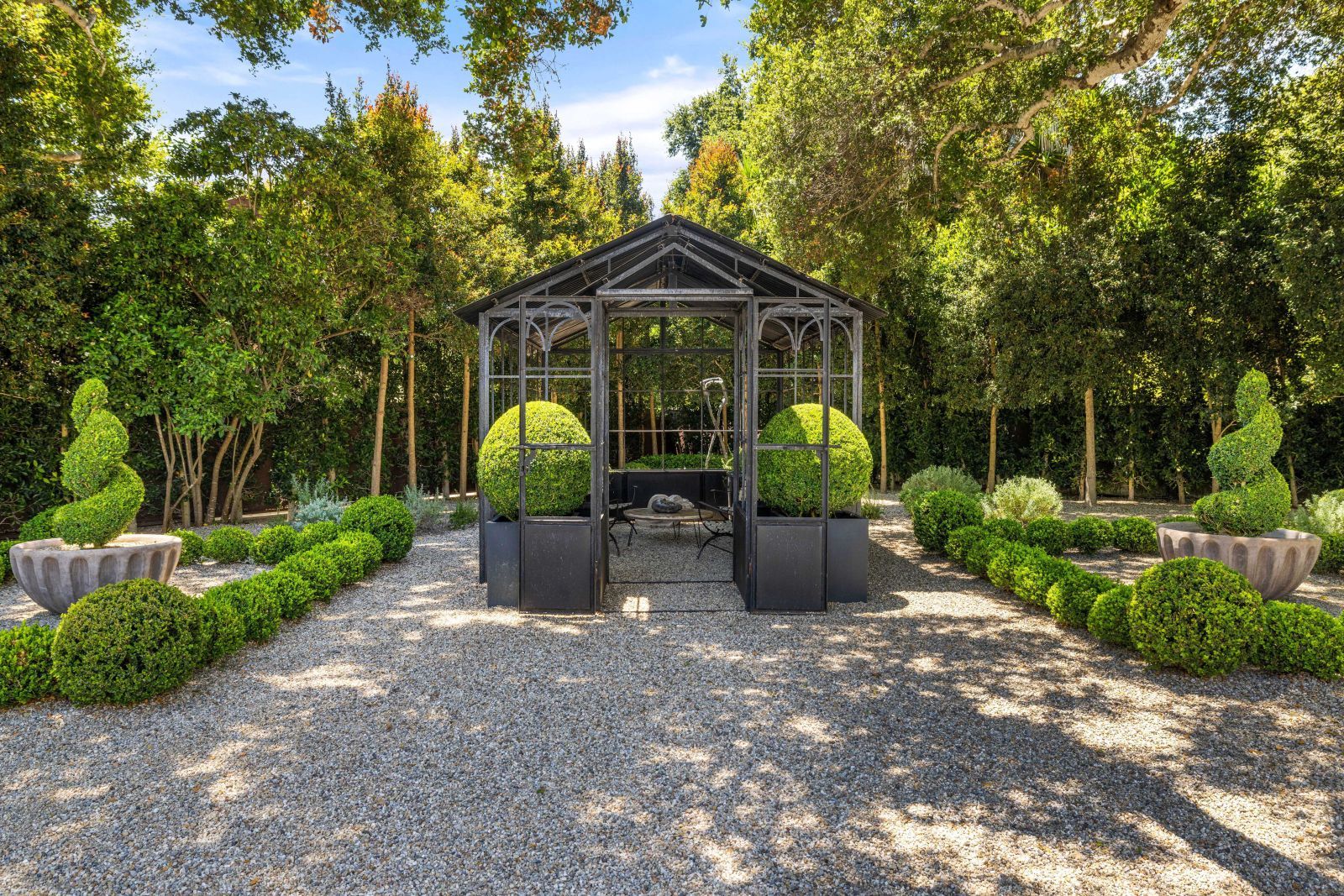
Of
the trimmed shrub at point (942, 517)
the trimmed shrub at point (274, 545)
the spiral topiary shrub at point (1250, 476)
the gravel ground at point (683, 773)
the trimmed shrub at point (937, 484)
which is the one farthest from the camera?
the trimmed shrub at point (937, 484)

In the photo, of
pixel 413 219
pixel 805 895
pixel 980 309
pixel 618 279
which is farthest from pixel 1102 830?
pixel 413 219

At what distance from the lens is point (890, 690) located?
4.48 metres

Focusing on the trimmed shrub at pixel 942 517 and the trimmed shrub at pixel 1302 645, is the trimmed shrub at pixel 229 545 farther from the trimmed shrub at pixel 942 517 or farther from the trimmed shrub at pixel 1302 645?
the trimmed shrub at pixel 1302 645

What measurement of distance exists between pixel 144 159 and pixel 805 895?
11.4m

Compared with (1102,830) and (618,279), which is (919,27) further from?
(1102,830)

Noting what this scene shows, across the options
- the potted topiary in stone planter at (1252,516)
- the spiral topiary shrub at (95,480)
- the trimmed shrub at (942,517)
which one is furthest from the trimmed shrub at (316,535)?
the potted topiary in stone planter at (1252,516)

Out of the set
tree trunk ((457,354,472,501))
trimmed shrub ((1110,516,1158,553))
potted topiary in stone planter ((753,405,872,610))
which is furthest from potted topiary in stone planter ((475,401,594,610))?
trimmed shrub ((1110,516,1158,553))

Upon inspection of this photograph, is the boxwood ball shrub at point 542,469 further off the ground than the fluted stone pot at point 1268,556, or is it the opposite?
the boxwood ball shrub at point 542,469

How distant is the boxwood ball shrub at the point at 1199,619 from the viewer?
450 cm

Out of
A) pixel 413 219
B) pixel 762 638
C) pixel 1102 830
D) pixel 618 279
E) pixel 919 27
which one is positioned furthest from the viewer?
pixel 413 219

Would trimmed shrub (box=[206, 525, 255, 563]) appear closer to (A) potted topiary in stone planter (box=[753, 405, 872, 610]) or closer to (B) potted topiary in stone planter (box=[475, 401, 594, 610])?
(B) potted topiary in stone planter (box=[475, 401, 594, 610])

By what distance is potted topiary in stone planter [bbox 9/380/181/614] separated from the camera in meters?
5.62

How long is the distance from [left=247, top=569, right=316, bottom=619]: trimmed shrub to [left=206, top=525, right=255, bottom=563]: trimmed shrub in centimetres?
242

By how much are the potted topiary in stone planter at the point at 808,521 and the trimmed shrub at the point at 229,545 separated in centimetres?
600
